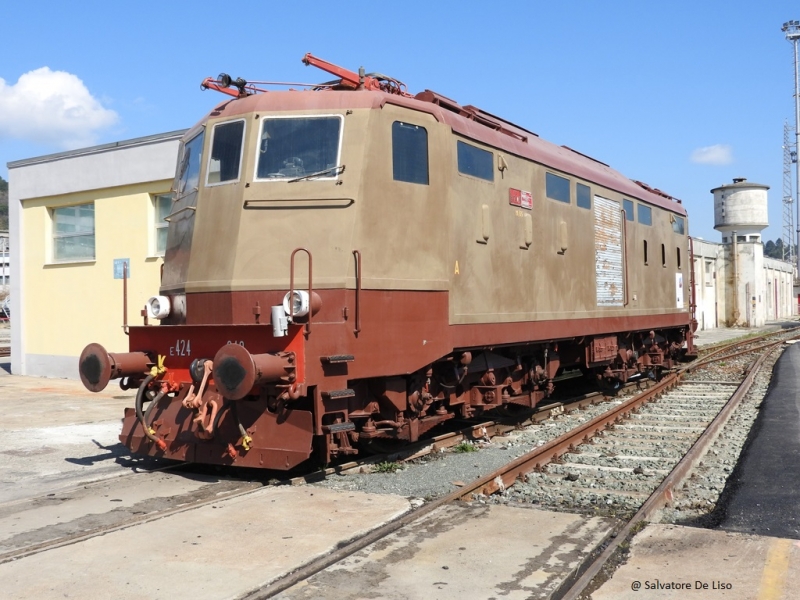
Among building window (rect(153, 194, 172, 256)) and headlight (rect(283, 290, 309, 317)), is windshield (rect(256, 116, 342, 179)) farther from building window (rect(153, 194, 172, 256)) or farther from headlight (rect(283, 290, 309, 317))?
building window (rect(153, 194, 172, 256))

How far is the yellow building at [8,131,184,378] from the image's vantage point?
15.5 meters

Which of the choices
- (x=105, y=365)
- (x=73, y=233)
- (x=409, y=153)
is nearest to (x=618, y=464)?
(x=409, y=153)

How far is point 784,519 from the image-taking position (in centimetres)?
593

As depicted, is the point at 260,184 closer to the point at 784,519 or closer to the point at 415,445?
the point at 415,445

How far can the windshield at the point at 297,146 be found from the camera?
7.29 m

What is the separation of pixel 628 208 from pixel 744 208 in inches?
1652

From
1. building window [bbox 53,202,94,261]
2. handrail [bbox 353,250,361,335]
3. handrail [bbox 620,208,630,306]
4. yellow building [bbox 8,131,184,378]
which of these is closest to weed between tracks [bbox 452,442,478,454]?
handrail [bbox 353,250,361,335]

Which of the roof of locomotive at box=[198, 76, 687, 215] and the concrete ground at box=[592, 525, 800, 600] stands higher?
the roof of locomotive at box=[198, 76, 687, 215]

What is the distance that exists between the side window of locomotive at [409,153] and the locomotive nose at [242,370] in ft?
7.09

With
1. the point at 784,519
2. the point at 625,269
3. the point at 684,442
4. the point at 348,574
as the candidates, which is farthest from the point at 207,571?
the point at 625,269

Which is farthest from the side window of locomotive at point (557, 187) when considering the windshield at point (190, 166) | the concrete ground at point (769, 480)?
the windshield at point (190, 166)

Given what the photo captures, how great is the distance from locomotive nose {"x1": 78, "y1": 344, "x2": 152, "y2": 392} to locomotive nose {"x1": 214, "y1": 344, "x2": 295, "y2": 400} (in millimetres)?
1627

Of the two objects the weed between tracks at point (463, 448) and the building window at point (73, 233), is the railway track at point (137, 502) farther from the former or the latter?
the building window at point (73, 233)

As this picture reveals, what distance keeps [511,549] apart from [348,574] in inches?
45.4
